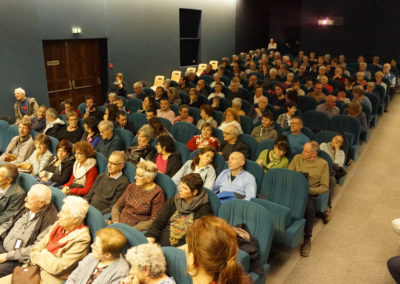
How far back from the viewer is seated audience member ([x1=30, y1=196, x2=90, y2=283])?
2.72m

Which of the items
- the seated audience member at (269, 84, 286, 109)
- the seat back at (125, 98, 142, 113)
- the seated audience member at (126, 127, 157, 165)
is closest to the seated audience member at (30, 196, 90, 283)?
the seated audience member at (126, 127, 157, 165)

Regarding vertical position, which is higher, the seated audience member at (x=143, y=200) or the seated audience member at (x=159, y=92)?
the seated audience member at (x=159, y=92)

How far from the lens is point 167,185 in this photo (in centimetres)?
352

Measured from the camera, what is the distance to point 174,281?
2.29m

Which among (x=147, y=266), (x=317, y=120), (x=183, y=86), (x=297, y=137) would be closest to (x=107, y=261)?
(x=147, y=266)

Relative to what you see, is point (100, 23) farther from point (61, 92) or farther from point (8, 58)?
point (8, 58)

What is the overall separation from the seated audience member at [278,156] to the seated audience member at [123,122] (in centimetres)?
231

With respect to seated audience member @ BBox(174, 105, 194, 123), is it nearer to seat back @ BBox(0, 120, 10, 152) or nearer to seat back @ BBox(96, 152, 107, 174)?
seat back @ BBox(96, 152, 107, 174)

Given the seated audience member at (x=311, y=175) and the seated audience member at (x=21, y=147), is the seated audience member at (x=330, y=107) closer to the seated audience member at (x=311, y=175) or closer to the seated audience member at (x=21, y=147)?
the seated audience member at (x=311, y=175)

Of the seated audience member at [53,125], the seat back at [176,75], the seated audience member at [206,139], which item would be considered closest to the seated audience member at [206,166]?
the seated audience member at [206,139]

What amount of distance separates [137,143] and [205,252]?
3.25 metres

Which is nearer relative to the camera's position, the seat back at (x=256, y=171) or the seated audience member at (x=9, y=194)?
the seated audience member at (x=9, y=194)

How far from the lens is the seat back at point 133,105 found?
7.65 meters

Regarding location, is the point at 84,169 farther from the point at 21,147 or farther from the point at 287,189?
the point at 287,189
